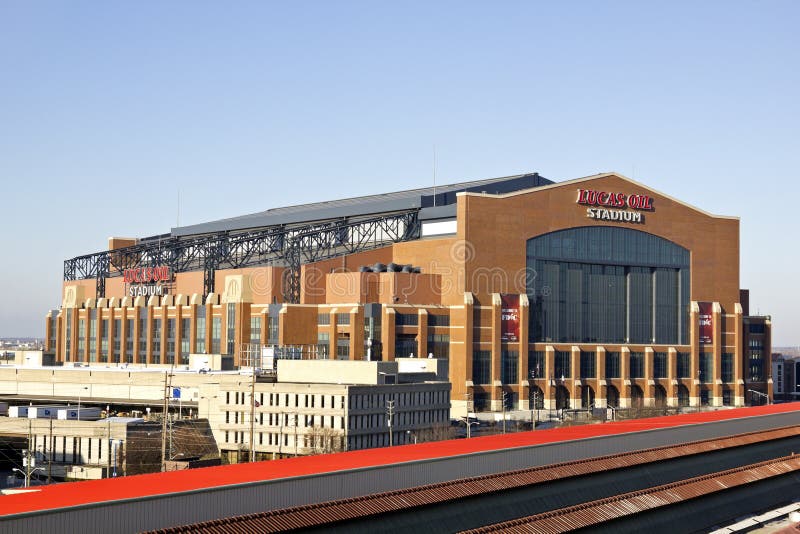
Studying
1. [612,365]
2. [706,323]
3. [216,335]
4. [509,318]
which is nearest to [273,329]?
[216,335]

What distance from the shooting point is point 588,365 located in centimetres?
17612

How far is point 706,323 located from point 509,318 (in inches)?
1661

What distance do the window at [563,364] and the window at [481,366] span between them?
46.3ft

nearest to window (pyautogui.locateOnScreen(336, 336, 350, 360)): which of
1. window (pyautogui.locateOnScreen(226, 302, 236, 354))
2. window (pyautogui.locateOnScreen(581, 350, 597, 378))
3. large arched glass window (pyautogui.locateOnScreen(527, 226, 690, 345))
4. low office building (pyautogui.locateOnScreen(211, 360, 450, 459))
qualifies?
window (pyautogui.locateOnScreen(226, 302, 236, 354))

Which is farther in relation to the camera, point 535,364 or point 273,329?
point 535,364

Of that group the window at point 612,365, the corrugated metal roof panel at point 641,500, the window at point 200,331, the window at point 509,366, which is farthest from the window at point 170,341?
the corrugated metal roof panel at point 641,500

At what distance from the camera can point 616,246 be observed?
17912cm

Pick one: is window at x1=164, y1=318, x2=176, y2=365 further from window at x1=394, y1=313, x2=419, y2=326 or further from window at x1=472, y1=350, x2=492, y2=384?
window at x1=472, y1=350, x2=492, y2=384

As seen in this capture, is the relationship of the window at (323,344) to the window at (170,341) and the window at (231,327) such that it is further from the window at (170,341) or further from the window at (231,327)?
the window at (170,341)

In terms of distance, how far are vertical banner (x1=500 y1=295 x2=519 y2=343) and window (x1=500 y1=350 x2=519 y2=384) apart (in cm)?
193

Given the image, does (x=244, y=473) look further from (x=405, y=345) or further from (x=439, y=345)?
(x=439, y=345)

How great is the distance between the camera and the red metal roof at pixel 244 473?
143 ft

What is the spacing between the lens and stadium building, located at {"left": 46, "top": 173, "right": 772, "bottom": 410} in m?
161

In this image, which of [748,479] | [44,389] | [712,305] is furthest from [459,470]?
[712,305]
